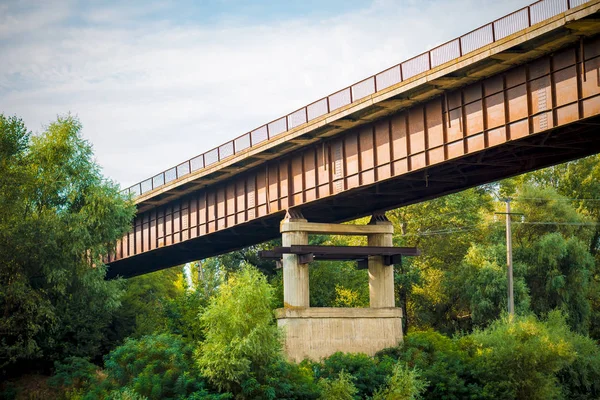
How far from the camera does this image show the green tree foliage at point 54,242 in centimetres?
4581

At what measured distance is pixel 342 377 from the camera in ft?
127

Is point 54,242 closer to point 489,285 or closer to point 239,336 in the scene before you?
point 239,336

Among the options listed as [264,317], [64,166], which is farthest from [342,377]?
[64,166]

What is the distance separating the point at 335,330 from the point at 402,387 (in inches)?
264

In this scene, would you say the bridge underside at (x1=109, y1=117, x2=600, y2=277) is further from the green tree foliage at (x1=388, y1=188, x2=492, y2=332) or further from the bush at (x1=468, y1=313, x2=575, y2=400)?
the green tree foliage at (x1=388, y1=188, x2=492, y2=332)

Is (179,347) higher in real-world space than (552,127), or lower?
lower

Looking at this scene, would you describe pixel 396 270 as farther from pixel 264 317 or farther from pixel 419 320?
pixel 264 317

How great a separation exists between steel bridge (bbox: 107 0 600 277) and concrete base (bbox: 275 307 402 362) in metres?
5.76

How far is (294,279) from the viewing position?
149ft

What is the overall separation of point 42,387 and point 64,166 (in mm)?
12760

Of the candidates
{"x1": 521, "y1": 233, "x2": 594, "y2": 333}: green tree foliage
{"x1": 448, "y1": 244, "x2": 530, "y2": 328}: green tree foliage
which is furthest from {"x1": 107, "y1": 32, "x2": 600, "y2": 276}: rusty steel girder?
{"x1": 521, "y1": 233, "x2": 594, "y2": 333}: green tree foliage

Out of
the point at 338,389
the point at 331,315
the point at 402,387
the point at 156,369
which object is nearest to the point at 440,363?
the point at 402,387

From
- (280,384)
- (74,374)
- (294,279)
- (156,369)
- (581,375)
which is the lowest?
(581,375)

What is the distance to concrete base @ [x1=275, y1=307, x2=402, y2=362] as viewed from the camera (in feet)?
144
